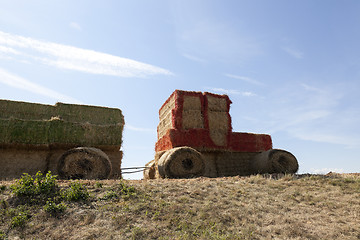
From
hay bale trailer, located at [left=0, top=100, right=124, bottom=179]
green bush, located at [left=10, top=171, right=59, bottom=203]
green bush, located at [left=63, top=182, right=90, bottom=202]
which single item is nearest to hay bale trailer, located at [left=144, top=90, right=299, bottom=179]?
hay bale trailer, located at [left=0, top=100, right=124, bottom=179]

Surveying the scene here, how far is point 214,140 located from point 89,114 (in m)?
8.88

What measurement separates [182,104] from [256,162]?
6772 millimetres

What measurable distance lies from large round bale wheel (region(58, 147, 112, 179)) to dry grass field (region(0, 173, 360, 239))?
130 inches

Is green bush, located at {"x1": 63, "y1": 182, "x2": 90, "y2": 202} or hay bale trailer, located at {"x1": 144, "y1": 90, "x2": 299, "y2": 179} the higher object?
hay bale trailer, located at {"x1": 144, "y1": 90, "x2": 299, "y2": 179}

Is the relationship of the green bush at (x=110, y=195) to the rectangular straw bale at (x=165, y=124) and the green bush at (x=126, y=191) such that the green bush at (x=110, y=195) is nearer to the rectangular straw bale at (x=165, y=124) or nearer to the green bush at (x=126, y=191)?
the green bush at (x=126, y=191)

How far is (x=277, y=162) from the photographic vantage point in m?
16.2

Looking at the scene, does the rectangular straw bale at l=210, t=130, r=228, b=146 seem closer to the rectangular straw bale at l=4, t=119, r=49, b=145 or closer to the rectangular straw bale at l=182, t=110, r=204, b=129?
the rectangular straw bale at l=182, t=110, r=204, b=129

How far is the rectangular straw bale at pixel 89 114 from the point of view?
52.6ft

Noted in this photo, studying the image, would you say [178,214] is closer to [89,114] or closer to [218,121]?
[89,114]

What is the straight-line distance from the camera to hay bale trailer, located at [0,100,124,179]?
12.3 m

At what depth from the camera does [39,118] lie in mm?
15562

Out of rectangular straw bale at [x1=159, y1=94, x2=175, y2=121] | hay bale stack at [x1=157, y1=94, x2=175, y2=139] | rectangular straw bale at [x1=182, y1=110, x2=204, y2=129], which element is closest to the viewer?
rectangular straw bale at [x1=182, y1=110, x2=204, y2=129]

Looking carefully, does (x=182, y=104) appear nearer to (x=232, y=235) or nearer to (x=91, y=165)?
(x=91, y=165)

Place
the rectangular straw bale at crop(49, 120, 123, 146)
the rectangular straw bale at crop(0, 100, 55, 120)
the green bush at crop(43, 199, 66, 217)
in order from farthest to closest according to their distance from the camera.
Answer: the rectangular straw bale at crop(0, 100, 55, 120), the rectangular straw bale at crop(49, 120, 123, 146), the green bush at crop(43, 199, 66, 217)
